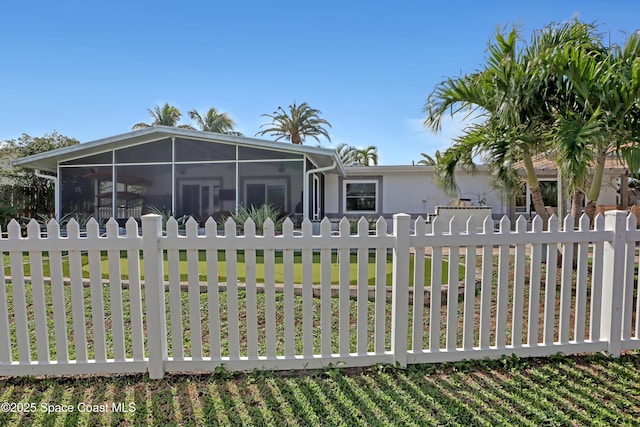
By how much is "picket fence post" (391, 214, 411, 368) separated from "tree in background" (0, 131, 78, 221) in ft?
45.9

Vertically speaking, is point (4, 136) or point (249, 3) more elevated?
point (249, 3)

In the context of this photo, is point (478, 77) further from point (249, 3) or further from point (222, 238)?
point (249, 3)

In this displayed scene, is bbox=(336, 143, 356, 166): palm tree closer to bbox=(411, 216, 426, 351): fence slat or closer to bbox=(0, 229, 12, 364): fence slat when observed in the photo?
bbox=(411, 216, 426, 351): fence slat

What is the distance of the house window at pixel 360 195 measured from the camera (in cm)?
1362

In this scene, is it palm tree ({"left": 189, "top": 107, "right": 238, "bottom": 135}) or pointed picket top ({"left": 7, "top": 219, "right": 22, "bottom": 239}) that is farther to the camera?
palm tree ({"left": 189, "top": 107, "right": 238, "bottom": 135})

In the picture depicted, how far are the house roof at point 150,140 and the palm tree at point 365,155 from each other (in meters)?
15.0

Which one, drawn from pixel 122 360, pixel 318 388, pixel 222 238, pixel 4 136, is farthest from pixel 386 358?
pixel 4 136

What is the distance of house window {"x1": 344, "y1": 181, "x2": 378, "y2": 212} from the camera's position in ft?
44.7

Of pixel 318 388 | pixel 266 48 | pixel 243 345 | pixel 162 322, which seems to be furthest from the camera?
pixel 266 48

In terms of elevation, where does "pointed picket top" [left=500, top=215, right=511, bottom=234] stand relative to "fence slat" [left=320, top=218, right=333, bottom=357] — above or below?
above

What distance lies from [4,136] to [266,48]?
1358 centimetres

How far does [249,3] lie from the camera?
6941 mm

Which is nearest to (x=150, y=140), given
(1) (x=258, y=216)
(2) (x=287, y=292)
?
(1) (x=258, y=216)

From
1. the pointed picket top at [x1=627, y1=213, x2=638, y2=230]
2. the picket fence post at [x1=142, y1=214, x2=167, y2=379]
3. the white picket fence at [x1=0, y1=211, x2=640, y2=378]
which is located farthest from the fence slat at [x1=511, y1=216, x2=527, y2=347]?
the picket fence post at [x1=142, y1=214, x2=167, y2=379]
